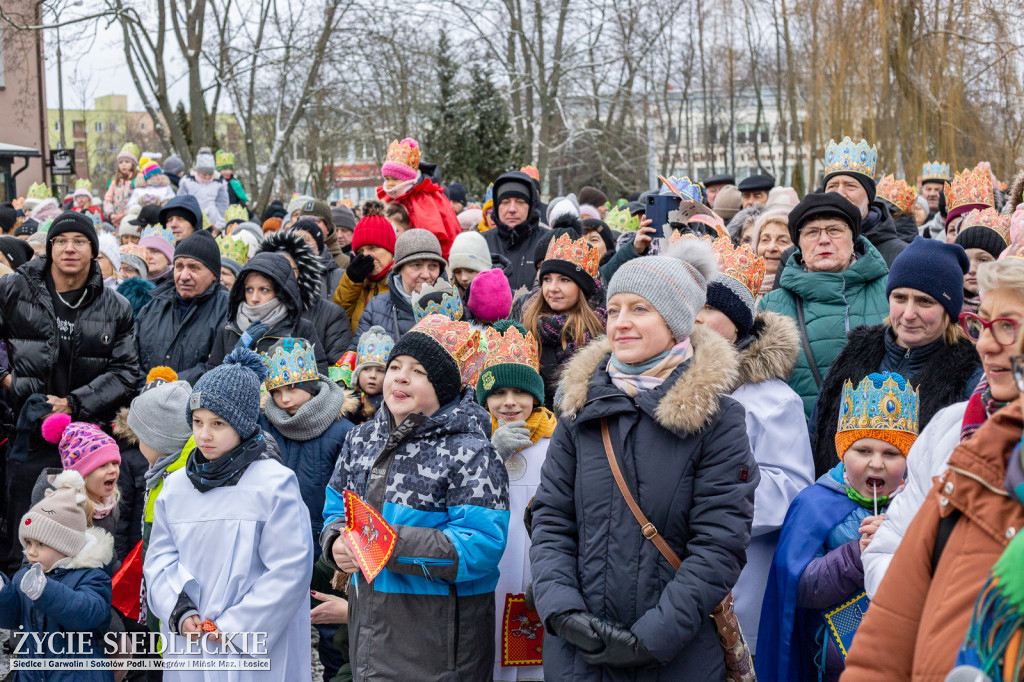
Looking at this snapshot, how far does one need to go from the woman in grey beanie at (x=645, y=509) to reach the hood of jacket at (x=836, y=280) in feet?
5.76

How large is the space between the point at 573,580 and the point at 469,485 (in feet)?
2.47

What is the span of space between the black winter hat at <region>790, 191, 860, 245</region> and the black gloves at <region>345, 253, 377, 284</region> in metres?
3.17

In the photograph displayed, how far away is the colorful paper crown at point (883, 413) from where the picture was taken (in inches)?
133

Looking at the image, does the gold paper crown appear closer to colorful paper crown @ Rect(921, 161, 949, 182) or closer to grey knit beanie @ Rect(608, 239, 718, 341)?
grey knit beanie @ Rect(608, 239, 718, 341)

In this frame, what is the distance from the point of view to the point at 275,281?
5801 millimetres

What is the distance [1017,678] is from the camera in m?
1.74

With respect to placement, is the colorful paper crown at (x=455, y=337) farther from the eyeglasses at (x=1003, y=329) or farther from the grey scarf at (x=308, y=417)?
the eyeglasses at (x=1003, y=329)

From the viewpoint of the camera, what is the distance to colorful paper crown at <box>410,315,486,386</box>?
3.98 metres

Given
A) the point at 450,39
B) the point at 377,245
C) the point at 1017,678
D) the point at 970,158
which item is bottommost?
the point at 1017,678

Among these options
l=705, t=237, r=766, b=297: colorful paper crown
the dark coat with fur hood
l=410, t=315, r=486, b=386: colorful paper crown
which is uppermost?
l=705, t=237, r=766, b=297: colorful paper crown

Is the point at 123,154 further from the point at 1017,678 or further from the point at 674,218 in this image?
the point at 1017,678

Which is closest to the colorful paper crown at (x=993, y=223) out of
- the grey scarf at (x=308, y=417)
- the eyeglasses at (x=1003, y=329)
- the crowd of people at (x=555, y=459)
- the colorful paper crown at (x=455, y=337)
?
the crowd of people at (x=555, y=459)

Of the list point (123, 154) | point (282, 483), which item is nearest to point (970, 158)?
point (123, 154)

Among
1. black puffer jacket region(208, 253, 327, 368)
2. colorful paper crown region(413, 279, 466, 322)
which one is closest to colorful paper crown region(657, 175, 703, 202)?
colorful paper crown region(413, 279, 466, 322)
